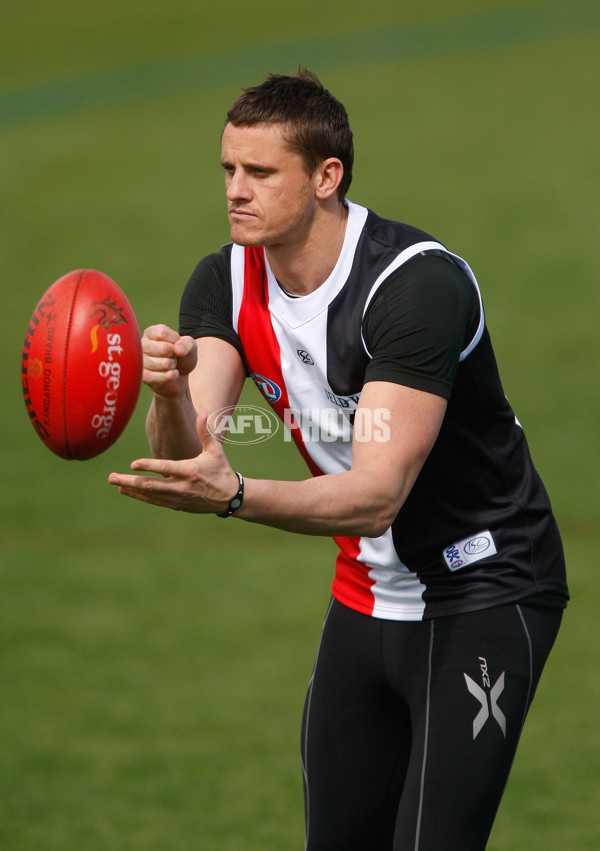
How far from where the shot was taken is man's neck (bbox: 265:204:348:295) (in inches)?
138

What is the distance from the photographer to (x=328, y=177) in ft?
11.5

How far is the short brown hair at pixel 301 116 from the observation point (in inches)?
134

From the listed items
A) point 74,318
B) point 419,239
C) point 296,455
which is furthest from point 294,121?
point 296,455

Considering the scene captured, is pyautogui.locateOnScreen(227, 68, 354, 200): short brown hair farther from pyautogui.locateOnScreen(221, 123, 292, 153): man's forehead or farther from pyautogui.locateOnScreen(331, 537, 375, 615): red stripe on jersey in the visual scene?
pyautogui.locateOnScreen(331, 537, 375, 615): red stripe on jersey

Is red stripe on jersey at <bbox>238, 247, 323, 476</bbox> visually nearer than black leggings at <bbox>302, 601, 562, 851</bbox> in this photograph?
No

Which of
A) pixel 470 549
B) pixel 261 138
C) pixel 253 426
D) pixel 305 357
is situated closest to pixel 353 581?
pixel 470 549

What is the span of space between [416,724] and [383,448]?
88 cm

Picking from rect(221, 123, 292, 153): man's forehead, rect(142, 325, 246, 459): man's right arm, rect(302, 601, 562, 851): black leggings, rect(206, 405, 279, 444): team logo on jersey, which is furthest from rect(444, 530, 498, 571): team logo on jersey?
rect(206, 405, 279, 444): team logo on jersey

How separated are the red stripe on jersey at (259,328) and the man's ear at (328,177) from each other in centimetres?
32

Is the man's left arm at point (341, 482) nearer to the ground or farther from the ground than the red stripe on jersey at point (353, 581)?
→ farther from the ground

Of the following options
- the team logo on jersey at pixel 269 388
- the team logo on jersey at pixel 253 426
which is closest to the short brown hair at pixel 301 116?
the team logo on jersey at pixel 269 388

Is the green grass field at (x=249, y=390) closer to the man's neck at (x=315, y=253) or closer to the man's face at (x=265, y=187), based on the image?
the man's neck at (x=315, y=253)

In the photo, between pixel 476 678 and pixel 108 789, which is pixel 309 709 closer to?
pixel 476 678

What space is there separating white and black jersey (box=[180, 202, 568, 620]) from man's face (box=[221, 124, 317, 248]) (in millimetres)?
206
